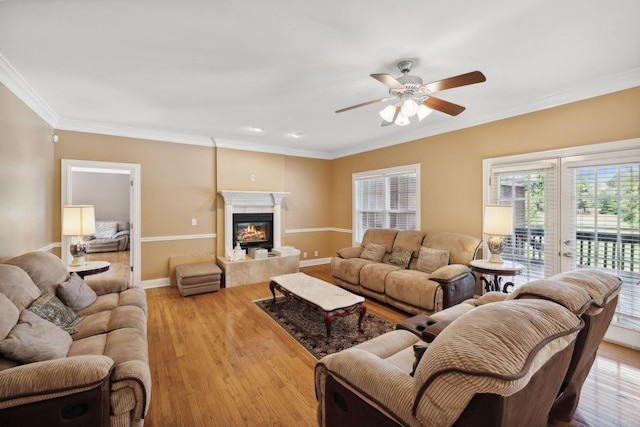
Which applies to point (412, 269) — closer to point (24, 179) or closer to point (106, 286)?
point (106, 286)

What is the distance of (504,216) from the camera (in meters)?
3.35

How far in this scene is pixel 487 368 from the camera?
32.7 inches

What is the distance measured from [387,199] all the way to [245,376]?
403 cm

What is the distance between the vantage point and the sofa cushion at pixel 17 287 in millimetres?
1925

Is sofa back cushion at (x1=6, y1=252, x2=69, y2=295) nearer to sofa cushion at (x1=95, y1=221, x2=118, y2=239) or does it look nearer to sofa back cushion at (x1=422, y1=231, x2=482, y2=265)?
sofa back cushion at (x1=422, y1=231, x2=482, y2=265)

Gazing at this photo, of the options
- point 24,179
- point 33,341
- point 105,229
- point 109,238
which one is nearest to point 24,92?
point 24,179

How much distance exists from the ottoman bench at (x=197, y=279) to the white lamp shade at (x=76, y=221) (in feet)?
4.70

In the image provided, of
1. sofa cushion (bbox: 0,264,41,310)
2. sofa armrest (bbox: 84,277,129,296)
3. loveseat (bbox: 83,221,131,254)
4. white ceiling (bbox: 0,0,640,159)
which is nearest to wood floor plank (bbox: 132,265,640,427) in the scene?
sofa armrest (bbox: 84,277,129,296)

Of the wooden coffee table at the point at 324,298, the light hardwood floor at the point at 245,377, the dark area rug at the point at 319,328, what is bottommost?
the light hardwood floor at the point at 245,377

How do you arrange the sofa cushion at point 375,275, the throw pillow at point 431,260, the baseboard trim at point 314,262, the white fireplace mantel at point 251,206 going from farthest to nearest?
the baseboard trim at point 314,262 < the white fireplace mantel at point 251,206 < the sofa cushion at point 375,275 < the throw pillow at point 431,260

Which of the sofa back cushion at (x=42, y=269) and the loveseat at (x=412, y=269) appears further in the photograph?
the loveseat at (x=412, y=269)

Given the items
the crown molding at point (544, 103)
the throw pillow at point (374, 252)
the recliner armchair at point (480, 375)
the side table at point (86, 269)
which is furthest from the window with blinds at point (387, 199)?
the side table at point (86, 269)

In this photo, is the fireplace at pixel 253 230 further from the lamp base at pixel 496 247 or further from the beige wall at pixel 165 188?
the lamp base at pixel 496 247

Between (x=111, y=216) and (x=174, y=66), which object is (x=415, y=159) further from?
(x=111, y=216)
